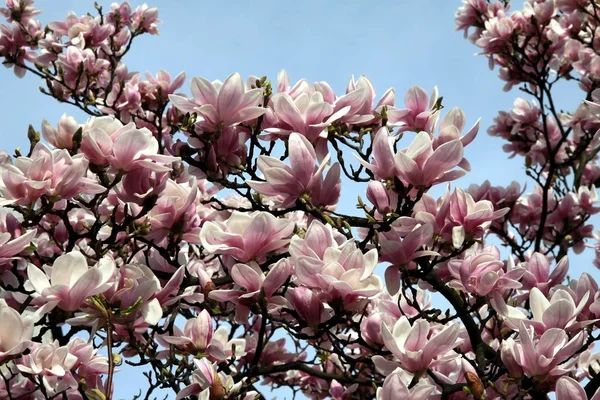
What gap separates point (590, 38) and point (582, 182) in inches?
55.1

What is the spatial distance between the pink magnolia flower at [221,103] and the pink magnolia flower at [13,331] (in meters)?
0.85

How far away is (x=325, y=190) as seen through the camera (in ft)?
6.72

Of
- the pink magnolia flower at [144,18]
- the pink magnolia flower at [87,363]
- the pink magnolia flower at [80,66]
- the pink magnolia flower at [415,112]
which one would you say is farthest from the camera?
the pink magnolia flower at [144,18]

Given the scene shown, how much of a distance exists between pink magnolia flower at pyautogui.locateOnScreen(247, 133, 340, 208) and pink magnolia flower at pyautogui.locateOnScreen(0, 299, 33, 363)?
772mm

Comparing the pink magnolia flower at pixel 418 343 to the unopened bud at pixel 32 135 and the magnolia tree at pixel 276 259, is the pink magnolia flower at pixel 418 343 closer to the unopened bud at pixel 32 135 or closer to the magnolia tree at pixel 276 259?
the magnolia tree at pixel 276 259

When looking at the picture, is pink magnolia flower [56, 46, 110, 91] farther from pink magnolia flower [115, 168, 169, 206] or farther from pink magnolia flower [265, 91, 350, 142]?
pink magnolia flower [265, 91, 350, 142]

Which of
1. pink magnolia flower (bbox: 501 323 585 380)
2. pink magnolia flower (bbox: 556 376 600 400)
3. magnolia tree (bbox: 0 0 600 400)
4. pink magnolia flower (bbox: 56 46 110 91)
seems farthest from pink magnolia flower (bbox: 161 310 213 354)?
pink magnolia flower (bbox: 56 46 110 91)

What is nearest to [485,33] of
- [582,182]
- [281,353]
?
[582,182]

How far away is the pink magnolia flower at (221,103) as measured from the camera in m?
2.09

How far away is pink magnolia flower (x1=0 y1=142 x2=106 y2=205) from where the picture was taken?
1942 mm

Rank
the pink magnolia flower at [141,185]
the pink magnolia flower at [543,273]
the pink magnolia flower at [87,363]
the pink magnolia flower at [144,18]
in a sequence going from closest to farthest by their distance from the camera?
1. the pink magnolia flower at [87,363]
2. the pink magnolia flower at [141,185]
3. the pink magnolia flower at [543,273]
4. the pink magnolia flower at [144,18]

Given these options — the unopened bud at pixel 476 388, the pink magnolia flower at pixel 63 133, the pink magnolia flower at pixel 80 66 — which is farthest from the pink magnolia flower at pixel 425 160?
the pink magnolia flower at pixel 80 66

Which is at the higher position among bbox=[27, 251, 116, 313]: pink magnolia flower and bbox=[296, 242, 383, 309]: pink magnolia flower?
bbox=[27, 251, 116, 313]: pink magnolia flower

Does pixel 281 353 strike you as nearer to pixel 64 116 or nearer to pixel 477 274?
pixel 477 274
